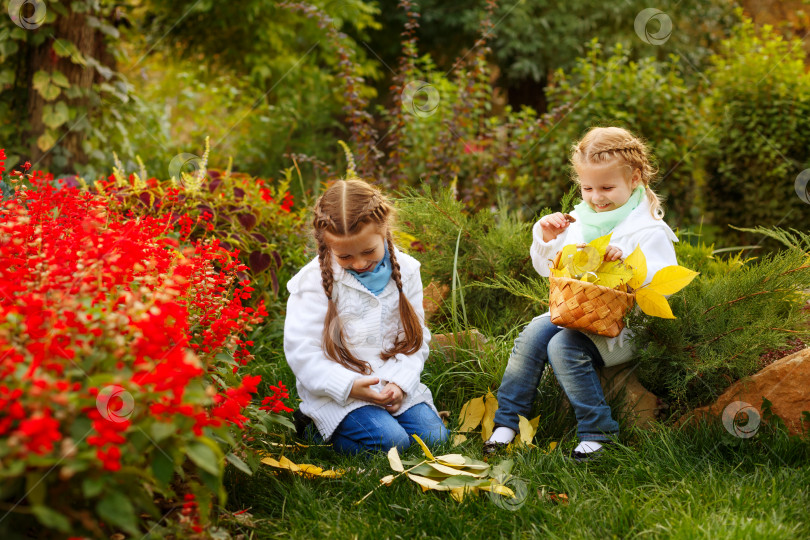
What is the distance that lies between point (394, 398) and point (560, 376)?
0.65 m

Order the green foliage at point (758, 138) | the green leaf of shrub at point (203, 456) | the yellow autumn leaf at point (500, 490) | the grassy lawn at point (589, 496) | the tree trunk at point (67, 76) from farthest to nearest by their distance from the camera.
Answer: the green foliage at point (758, 138) < the tree trunk at point (67, 76) < the yellow autumn leaf at point (500, 490) < the grassy lawn at point (589, 496) < the green leaf of shrub at point (203, 456)

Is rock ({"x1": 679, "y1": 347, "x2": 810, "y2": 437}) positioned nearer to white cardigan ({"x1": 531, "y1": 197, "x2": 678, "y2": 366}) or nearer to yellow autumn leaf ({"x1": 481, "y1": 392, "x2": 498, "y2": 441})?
white cardigan ({"x1": 531, "y1": 197, "x2": 678, "y2": 366})

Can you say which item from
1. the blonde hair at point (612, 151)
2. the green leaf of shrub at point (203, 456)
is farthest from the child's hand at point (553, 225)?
the green leaf of shrub at point (203, 456)

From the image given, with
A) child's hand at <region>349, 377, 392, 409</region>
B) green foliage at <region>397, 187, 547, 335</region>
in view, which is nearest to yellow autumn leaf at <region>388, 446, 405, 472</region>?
child's hand at <region>349, 377, 392, 409</region>

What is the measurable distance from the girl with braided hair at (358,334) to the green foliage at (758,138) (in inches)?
139

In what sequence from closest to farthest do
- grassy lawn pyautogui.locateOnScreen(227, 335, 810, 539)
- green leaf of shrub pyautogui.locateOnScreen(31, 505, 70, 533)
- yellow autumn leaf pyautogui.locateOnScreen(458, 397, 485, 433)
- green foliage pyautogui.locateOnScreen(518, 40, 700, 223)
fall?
green leaf of shrub pyautogui.locateOnScreen(31, 505, 70, 533) < grassy lawn pyautogui.locateOnScreen(227, 335, 810, 539) < yellow autumn leaf pyautogui.locateOnScreen(458, 397, 485, 433) < green foliage pyautogui.locateOnScreen(518, 40, 700, 223)

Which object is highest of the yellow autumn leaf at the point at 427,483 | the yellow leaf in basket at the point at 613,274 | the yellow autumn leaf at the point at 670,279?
the yellow leaf in basket at the point at 613,274

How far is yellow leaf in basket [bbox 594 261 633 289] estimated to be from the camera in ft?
7.84

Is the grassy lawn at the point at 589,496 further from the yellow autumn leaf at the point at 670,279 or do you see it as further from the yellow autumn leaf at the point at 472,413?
the yellow autumn leaf at the point at 670,279

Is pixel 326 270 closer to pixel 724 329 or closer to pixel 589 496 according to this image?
pixel 589 496

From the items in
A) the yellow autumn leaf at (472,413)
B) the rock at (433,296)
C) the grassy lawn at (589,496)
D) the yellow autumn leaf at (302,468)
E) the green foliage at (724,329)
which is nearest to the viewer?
the grassy lawn at (589,496)

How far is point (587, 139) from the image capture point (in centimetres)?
274

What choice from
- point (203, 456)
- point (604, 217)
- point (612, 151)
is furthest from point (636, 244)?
point (203, 456)

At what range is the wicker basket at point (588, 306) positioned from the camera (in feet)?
7.68
